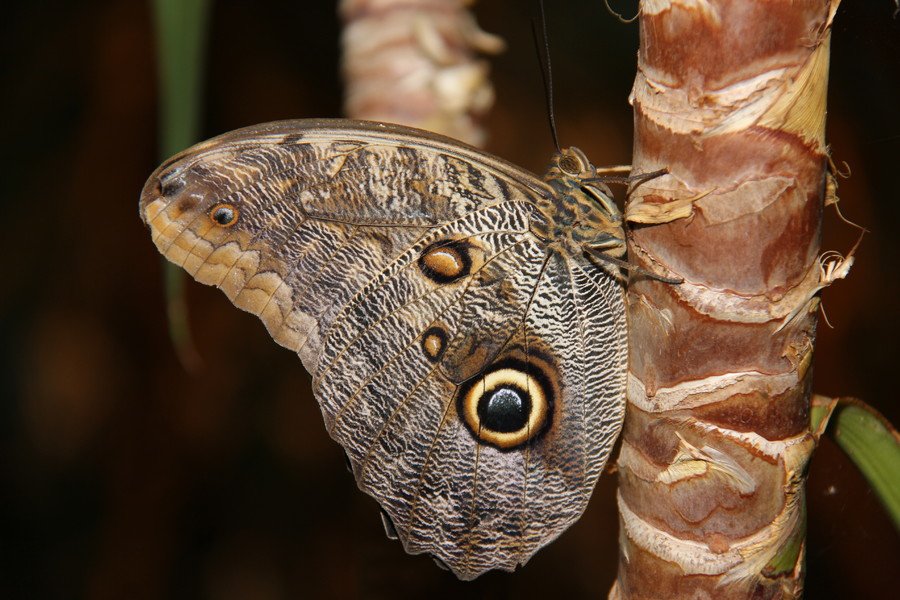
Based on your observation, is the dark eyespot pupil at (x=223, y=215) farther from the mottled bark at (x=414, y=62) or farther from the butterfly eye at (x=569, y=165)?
the butterfly eye at (x=569, y=165)

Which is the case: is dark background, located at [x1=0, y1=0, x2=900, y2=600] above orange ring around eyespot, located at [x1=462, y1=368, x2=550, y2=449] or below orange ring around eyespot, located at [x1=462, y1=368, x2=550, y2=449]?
below

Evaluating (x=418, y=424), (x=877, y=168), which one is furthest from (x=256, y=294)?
(x=877, y=168)

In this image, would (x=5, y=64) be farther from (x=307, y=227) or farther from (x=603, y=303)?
(x=603, y=303)

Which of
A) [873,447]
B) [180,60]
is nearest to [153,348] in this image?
[180,60]

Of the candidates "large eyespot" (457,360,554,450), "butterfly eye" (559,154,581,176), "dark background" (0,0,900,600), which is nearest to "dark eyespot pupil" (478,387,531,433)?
"large eyespot" (457,360,554,450)

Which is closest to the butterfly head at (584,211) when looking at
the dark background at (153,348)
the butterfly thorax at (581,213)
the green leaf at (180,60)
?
the butterfly thorax at (581,213)

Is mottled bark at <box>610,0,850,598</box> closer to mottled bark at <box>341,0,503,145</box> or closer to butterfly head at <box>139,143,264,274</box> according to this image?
mottled bark at <box>341,0,503,145</box>

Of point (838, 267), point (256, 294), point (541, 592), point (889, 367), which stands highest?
point (838, 267)
